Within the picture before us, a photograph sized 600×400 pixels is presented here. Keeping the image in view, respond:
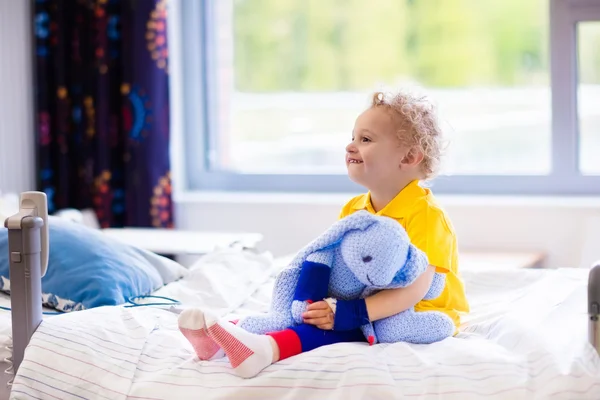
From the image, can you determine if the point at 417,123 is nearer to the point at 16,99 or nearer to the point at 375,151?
the point at 375,151

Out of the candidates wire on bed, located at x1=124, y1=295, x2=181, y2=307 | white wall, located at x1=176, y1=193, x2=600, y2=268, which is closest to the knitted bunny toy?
wire on bed, located at x1=124, y1=295, x2=181, y2=307

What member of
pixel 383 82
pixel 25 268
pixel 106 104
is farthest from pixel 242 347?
pixel 106 104

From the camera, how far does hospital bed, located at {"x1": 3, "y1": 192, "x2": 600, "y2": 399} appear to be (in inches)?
53.4

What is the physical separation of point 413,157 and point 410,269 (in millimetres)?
281

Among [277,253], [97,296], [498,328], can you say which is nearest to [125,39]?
[277,253]

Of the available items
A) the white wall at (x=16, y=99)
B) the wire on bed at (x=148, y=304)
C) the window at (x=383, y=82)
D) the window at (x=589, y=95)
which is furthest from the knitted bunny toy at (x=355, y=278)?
the white wall at (x=16, y=99)

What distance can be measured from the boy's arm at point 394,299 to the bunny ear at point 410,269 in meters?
0.02

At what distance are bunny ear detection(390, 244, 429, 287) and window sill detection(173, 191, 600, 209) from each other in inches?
59.6

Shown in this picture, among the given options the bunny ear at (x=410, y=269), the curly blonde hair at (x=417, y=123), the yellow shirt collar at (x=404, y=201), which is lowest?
the bunny ear at (x=410, y=269)

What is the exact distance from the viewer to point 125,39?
10.5ft

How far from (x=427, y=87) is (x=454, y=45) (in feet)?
0.62

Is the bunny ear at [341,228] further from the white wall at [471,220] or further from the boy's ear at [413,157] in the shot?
the white wall at [471,220]

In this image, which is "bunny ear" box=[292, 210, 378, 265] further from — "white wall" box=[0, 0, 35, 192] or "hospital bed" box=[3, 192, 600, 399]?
"white wall" box=[0, 0, 35, 192]

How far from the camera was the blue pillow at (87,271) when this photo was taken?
72.3 inches
